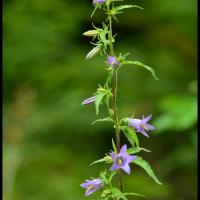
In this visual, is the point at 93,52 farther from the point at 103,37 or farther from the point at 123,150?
the point at 123,150

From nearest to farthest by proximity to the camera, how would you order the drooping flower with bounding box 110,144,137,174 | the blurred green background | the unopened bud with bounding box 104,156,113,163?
the drooping flower with bounding box 110,144,137,174, the unopened bud with bounding box 104,156,113,163, the blurred green background

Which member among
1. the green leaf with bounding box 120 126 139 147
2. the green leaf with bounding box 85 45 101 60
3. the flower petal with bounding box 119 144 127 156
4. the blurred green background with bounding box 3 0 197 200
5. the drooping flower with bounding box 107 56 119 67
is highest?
the blurred green background with bounding box 3 0 197 200

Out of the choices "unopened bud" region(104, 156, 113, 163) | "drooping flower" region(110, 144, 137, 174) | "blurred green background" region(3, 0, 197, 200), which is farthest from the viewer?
"blurred green background" region(3, 0, 197, 200)

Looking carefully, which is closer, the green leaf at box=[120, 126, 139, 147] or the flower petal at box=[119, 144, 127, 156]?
the flower petal at box=[119, 144, 127, 156]

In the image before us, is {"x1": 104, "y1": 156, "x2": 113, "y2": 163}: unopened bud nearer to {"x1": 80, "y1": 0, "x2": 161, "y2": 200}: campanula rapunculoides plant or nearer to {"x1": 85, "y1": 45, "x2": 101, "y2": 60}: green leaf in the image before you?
{"x1": 80, "y1": 0, "x2": 161, "y2": 200}: campanula rapunculoides plant

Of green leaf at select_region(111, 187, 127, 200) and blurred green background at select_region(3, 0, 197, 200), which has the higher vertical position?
blurred green background at select_region(3, 0, 197, 200)

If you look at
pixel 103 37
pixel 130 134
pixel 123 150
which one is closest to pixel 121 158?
pixel 123 150

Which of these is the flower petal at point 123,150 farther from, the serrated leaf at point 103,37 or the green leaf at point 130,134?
the serrated leaf at point 103,37

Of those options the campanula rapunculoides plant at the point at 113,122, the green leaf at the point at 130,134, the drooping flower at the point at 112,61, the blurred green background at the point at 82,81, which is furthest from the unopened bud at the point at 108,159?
the blurred green background at the point at 82,81

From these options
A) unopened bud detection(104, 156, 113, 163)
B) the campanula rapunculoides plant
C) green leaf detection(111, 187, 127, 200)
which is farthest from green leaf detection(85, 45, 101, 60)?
green leaf detection(111, 187, 127, 200)
